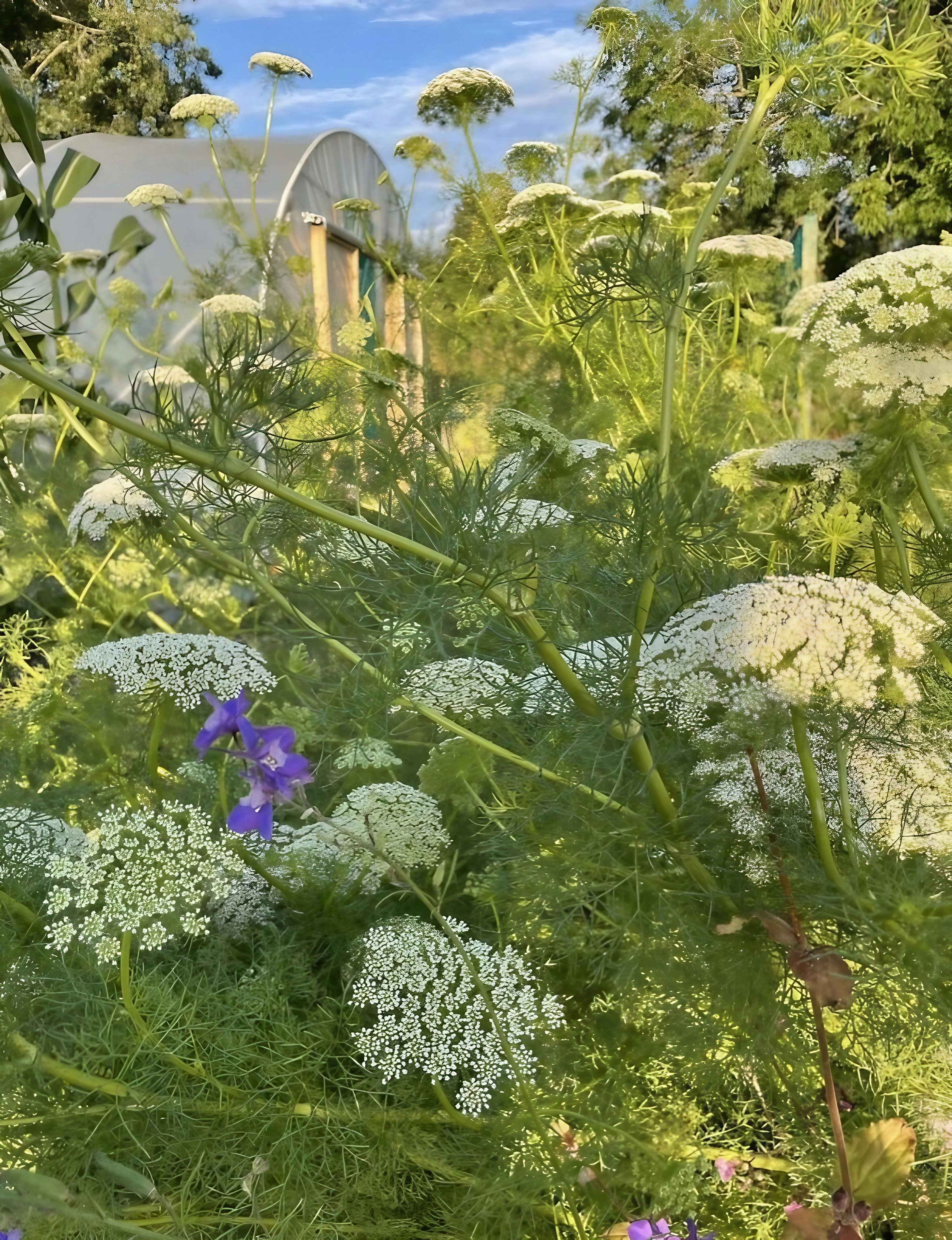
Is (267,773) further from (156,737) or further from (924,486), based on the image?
(924,486)

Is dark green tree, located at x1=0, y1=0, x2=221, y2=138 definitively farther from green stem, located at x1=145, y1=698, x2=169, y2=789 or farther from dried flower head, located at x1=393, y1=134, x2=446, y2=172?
green stem, located at x1=145, y1=698, x2=169, y2=789

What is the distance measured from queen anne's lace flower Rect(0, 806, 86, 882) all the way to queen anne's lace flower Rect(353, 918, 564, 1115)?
576mm

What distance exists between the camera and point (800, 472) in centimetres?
166

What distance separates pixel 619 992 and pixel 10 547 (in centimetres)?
234

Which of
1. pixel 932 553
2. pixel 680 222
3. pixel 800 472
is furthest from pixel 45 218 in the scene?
pixel 932 553

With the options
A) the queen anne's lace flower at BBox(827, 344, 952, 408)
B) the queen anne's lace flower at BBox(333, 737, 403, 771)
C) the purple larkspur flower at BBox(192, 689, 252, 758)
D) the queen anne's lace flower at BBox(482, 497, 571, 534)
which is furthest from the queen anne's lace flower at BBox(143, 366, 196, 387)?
the purple larkspur flower at BBox(192, 689, 252, 758)

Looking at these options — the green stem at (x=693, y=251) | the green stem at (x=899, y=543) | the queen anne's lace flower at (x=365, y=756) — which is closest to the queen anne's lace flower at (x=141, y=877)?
the queen anne's lace flower at (x=365, y=756)

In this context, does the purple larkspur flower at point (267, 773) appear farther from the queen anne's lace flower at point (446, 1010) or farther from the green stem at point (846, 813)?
the green stem at point (846, 813)

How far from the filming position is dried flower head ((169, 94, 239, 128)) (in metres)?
4.57

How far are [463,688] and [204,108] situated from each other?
13.9ft

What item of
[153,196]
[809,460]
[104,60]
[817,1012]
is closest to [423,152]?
[153,196]

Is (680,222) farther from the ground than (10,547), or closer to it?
farther from the ground

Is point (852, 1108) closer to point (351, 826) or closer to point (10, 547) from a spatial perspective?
point (351, 826)

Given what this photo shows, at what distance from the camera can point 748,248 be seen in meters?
3.01
